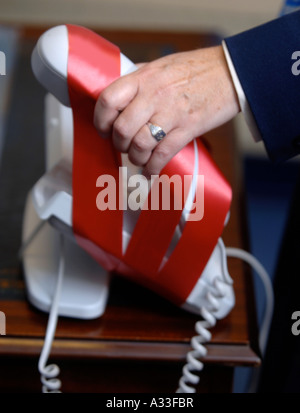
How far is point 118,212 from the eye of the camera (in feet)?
2.01

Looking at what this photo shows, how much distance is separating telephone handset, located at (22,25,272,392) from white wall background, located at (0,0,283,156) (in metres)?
1.03

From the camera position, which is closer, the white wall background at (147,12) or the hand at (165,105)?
the hand at (165,105)

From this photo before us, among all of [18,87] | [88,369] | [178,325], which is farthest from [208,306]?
[18,87]

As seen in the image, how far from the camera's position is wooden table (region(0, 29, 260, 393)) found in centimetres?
63

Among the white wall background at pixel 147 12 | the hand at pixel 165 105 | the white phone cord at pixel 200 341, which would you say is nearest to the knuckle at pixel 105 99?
the hand at pixel 165 105

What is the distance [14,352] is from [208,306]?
0.21 metres

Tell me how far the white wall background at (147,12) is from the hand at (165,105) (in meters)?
1.11

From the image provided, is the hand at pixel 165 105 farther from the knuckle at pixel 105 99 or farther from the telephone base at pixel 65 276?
the telephone base at pixel 65 276

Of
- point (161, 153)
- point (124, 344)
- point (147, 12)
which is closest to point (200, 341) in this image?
point (124, 344)

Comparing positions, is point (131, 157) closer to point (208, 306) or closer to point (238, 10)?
point (208, 306)

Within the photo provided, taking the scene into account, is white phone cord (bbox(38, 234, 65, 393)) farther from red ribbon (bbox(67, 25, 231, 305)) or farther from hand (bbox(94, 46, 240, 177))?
hand (bbox(94, 46, 240, 177))

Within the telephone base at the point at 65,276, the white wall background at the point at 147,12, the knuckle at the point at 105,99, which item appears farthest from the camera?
the white wall background at the point at 147,12

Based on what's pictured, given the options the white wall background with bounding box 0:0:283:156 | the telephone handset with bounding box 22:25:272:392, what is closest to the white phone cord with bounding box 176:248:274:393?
the telephone handset with bounding box 22:25:272:392

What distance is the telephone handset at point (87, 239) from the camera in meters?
0.56
